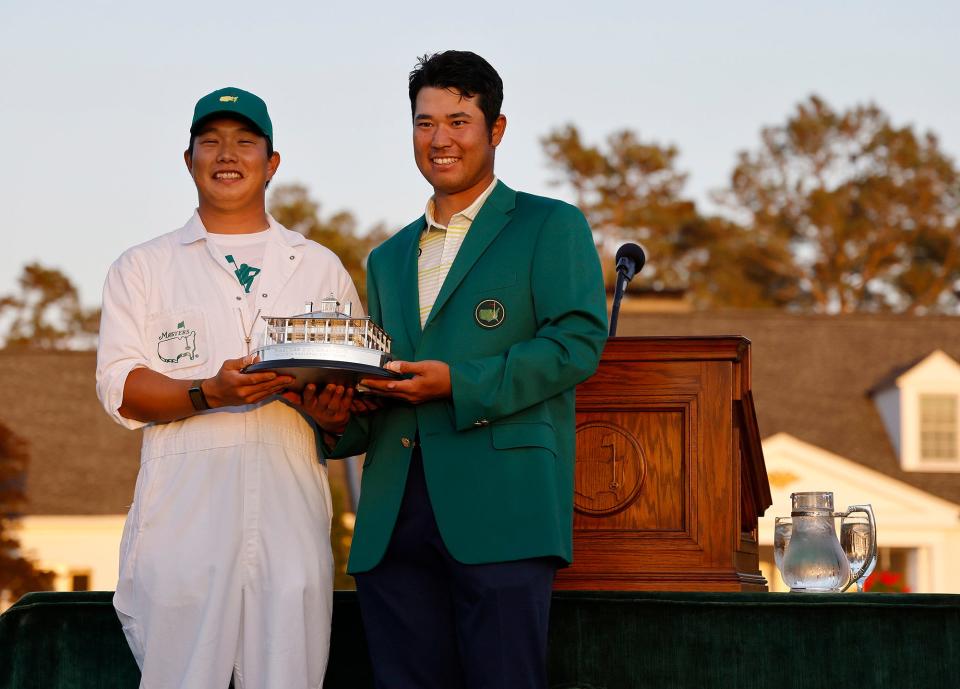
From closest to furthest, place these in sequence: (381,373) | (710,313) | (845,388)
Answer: (381,373) < (845,388) < (710,313)

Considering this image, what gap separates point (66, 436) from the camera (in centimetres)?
2473

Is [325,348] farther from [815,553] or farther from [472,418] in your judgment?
[815,553]

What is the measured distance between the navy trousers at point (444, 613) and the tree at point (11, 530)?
16628 mm

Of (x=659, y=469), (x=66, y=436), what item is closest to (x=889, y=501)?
(x=66, y=436)

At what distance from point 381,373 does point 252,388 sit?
0.37 metres

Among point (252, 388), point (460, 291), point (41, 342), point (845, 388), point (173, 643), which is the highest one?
point (41, 342)

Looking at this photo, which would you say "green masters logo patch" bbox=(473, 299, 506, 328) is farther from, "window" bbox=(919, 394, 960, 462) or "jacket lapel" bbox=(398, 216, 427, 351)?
"window" bbox=(919, 394, 960, 462)

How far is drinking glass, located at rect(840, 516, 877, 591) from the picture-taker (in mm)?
Result: 4836

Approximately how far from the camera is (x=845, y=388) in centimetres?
2484

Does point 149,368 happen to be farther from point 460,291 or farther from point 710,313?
point 710,313

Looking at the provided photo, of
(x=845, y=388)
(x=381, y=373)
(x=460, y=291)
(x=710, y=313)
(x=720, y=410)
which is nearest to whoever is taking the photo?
(x=381, y=373)

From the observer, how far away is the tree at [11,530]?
66.7 feet

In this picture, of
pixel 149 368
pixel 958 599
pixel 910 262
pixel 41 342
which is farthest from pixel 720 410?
pixel 41 342

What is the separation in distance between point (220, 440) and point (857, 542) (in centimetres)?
206
